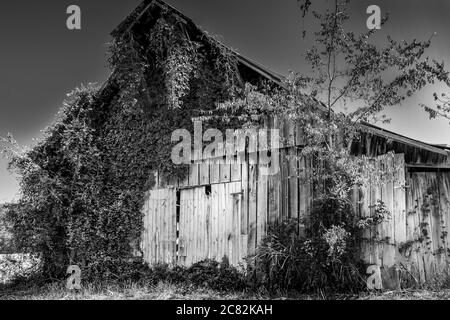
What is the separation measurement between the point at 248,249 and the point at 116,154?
4.95 meters

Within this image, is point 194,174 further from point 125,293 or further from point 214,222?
point 125,293

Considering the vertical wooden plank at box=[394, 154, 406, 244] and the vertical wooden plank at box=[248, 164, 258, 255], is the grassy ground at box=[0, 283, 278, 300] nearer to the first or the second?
the vertical wooden plank at box=[248, 164, 258, 255]

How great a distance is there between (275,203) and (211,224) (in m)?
1.75

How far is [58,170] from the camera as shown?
13.6 meters

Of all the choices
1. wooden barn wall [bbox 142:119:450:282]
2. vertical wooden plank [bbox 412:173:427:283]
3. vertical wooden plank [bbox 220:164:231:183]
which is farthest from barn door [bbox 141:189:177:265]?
vertical wooden plank [bbox 412:173:427:283]

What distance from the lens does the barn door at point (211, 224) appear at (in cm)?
1088

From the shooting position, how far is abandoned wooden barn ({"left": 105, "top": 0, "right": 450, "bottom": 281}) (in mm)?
9383

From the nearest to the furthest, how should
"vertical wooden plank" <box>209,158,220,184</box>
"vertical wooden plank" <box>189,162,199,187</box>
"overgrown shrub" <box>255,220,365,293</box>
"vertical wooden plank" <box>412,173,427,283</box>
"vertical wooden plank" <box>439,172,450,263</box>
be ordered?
"overgrown shrub" <box>255,220,365,293</box> → "vertical wooden plank" <box>412,173,427,283</box> → "vertical wooden plank" <box>439,172,450,263</box> → "vertical wooden plank" <box>209,158,220,184</box> → "vertical wooden plank" <box>189,162,199,187</box>

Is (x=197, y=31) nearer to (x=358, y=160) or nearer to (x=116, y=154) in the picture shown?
(x=116, y=154)

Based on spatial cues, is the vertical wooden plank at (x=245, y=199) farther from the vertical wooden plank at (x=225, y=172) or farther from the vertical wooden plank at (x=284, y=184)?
the vertical wooden plank at (x=284, y=184)

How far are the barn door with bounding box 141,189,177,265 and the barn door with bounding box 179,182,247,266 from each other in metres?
0.24

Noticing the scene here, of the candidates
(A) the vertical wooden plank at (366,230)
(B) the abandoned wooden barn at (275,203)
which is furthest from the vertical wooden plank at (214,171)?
(A) the vertical wooden plank at (366,230)

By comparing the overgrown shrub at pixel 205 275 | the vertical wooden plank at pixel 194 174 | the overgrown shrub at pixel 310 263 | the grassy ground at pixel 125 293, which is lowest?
the grassy ground at pixel 125 293

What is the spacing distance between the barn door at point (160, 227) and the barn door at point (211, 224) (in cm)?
24
